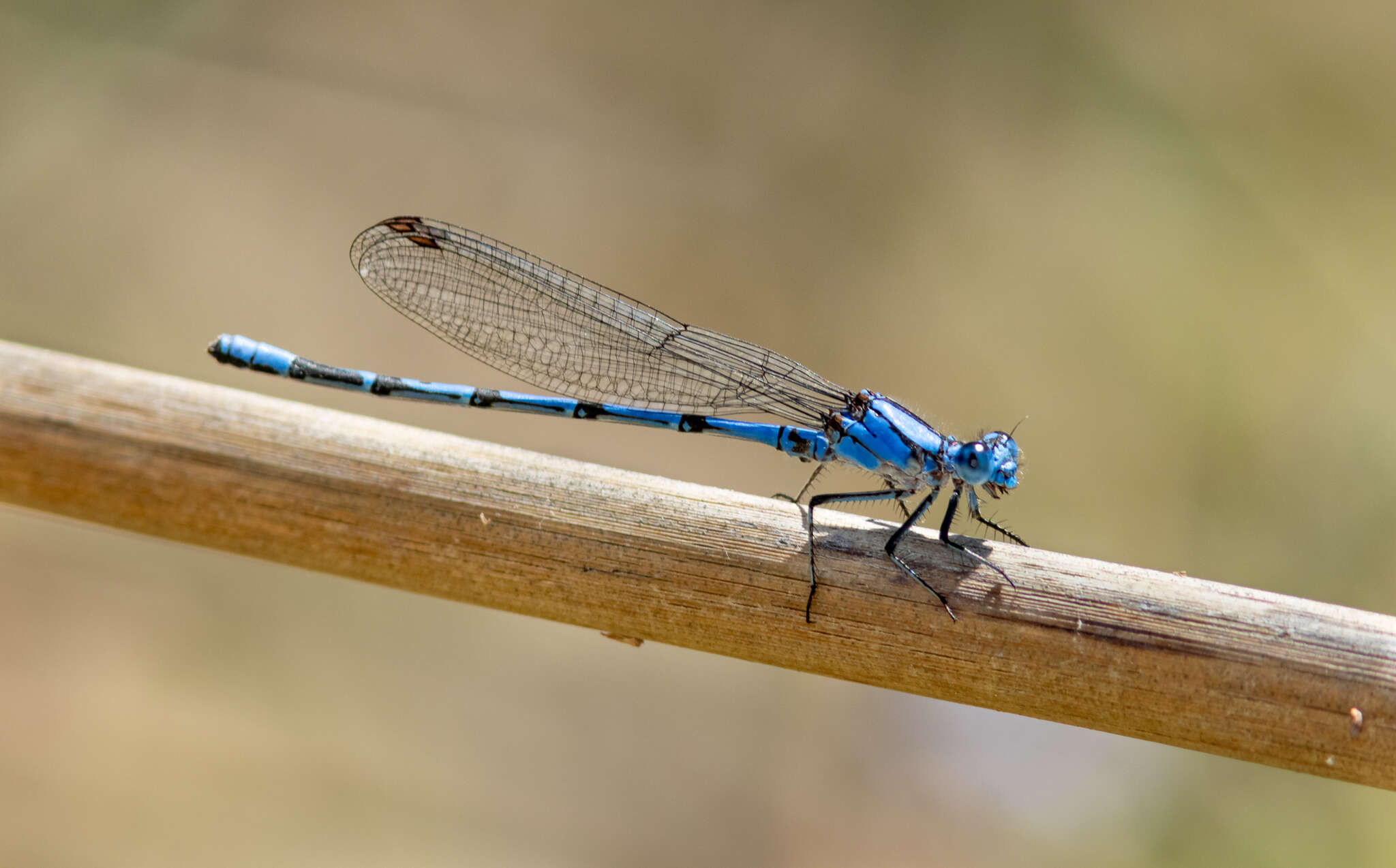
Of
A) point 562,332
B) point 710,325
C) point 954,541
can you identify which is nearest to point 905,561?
point 954,541

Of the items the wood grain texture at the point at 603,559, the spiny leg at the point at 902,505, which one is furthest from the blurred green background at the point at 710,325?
the wood grain texture at the point at 603,559

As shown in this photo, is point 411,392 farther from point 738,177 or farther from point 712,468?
point 738,177

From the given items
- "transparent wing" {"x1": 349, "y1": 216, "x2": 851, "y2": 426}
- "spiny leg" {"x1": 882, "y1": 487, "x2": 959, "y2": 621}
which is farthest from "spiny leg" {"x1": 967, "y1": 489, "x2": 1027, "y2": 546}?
"transparent wing" {"x1": 349, "y1": 216, "x2": 851, "y2": 426}

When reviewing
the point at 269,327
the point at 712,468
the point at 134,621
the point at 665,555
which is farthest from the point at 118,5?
the point at 665,555

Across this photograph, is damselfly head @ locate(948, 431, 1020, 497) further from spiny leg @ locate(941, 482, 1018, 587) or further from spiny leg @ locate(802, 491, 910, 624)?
spiny leg @ locate(802, 491, 910, 624)

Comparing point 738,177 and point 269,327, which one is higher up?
point 738,177
